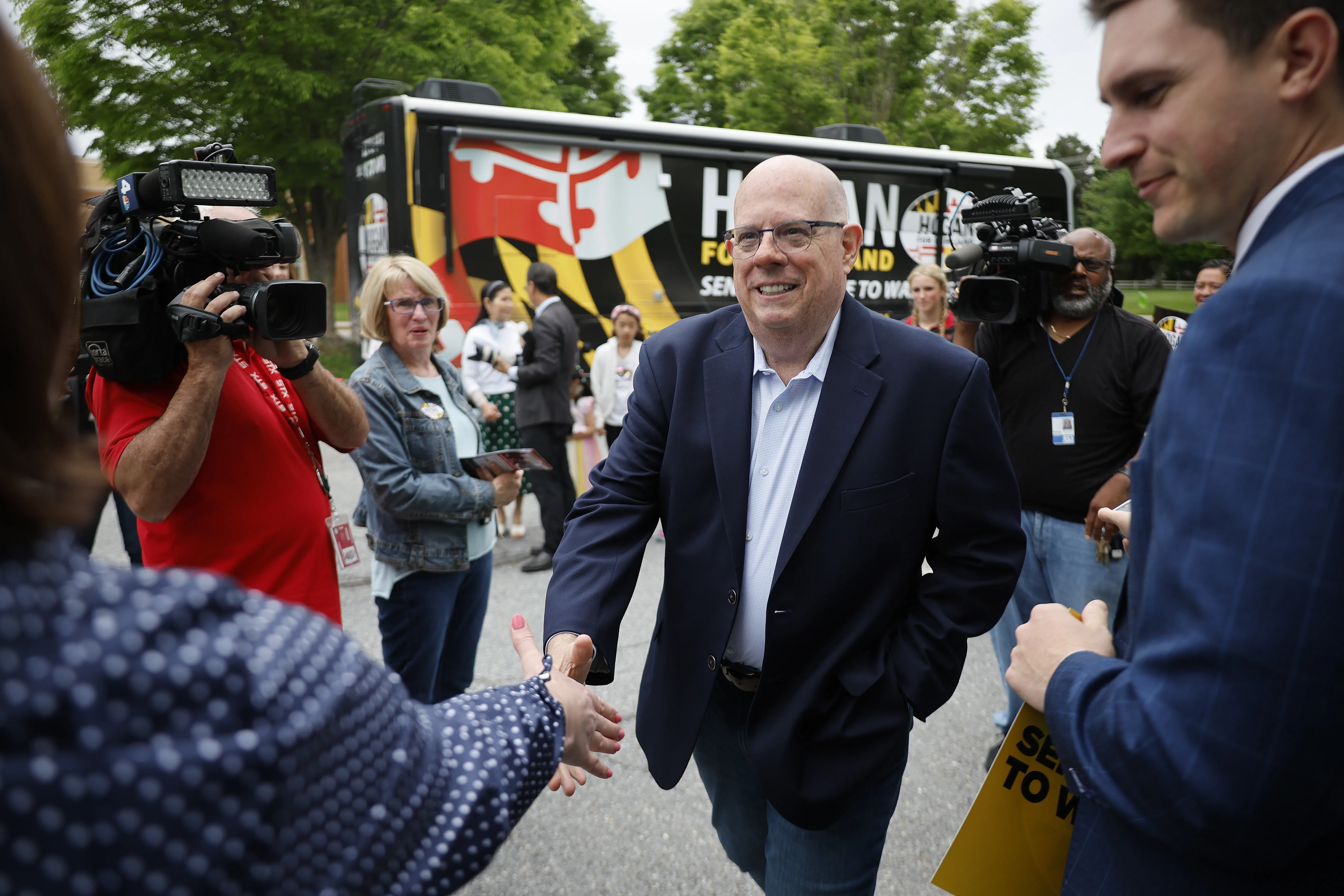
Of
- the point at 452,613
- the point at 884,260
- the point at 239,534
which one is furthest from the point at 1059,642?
the point at 884,260

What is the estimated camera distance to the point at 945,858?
150cm

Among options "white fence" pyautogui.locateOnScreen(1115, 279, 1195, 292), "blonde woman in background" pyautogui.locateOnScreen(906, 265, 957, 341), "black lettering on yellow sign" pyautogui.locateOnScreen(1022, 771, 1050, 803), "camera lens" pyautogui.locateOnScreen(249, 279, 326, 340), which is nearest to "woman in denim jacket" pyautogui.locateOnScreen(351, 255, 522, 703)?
"camera lens" pyautogui.locateOnScreen(249, 279, 326, 340)

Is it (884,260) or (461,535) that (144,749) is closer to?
(461,535)

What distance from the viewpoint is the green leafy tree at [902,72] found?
20141mm

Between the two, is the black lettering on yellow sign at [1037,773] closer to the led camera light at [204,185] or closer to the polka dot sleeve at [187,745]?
the polka dot sleeve at [187,745]

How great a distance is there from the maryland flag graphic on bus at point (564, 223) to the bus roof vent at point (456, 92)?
592 mm

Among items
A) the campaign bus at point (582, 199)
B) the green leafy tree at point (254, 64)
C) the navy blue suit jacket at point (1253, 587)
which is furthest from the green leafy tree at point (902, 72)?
the navy blue suit jacket at point (1253, 587)

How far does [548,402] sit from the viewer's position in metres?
6.55

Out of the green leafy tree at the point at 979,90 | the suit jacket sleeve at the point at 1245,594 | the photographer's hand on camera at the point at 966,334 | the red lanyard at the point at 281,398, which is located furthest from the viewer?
the green leafy tree at the point at 979,90

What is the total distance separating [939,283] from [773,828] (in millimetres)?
4890

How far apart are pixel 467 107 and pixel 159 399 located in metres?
6.11

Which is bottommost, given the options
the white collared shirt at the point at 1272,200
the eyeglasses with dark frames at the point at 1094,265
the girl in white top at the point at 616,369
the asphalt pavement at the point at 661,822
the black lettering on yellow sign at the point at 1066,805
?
the asphalt pavement at the point at 661,822

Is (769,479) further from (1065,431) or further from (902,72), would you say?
(902,72)

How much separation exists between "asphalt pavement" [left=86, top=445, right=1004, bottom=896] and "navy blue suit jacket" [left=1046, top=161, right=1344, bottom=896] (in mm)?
1850
